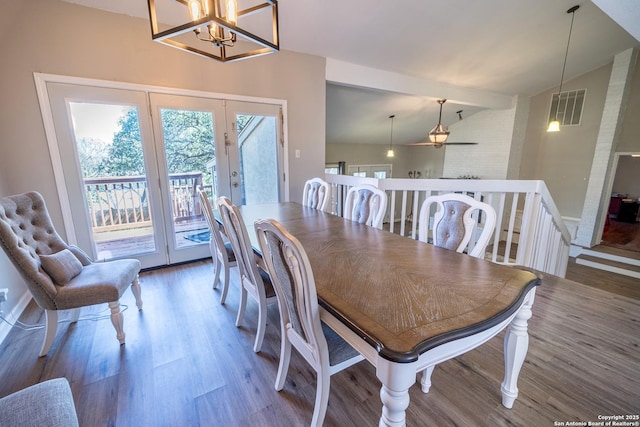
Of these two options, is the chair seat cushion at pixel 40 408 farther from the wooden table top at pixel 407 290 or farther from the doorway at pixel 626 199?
the doorway at pixel 626 199

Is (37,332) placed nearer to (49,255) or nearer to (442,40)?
(49,255)

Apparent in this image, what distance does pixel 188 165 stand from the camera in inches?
121

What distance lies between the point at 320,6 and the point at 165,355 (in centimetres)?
343

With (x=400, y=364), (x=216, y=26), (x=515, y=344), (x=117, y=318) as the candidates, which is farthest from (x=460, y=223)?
(x=117, y=318)

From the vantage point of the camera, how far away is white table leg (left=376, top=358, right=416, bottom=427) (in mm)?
772

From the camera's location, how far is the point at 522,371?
5.21 feet

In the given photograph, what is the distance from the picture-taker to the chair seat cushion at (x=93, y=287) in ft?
5.40

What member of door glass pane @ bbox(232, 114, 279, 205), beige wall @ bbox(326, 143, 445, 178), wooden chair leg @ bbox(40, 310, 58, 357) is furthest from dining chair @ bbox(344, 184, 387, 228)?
beige wall @ bbox(326, 143, 445, 178)

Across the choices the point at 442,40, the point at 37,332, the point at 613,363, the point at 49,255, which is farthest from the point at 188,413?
the point at 442,40

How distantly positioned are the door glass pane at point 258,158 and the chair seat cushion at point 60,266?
1.89 meters

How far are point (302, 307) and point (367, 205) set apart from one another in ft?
4.50

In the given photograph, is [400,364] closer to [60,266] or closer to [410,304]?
[410,304]

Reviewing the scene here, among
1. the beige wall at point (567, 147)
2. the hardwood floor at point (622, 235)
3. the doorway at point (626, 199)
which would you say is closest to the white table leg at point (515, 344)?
the beige wall at point (567, 147)

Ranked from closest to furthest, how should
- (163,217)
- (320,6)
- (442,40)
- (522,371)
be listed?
(522,371) → (320,6) → (163,217) → (442,40)
